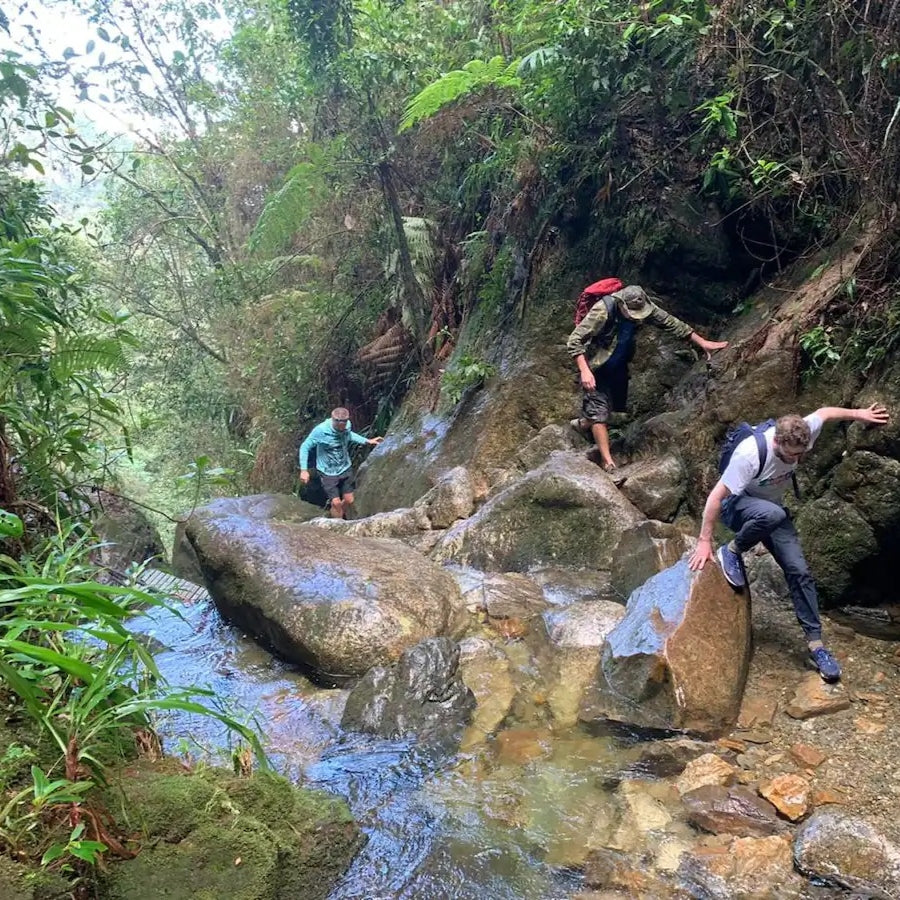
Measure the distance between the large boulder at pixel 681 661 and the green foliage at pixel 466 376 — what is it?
480 centimetres

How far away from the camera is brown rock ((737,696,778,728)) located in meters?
3.96

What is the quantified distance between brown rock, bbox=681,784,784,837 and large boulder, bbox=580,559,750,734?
53cm

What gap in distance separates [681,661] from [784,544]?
1034mm

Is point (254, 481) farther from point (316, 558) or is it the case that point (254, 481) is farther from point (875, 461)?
point (875, 461)

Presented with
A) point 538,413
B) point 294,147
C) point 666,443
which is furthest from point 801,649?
point 294,147

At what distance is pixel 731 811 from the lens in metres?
3.26

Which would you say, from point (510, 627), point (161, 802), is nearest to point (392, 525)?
point (510, 627)

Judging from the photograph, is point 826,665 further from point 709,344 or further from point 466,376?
point 466,376

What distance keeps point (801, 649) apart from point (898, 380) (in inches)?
76.3

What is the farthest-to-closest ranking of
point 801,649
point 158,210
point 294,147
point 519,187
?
point 158,210 < point 294,147 < point 519,187 < point 801,649

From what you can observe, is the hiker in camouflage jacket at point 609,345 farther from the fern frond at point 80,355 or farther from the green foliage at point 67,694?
the green foliage at point 67,694

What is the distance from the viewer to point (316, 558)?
6.11 metres

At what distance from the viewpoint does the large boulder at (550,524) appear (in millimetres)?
6246

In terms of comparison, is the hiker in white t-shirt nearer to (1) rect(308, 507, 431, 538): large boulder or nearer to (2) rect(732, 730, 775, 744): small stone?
(2) rect(732, 730, 775, 744): small stone
